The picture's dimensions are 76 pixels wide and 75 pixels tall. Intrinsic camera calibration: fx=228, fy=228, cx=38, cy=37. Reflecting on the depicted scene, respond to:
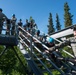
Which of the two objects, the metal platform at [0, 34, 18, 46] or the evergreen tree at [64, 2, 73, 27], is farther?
the evergreen tree at [64, 2, 73, 27]

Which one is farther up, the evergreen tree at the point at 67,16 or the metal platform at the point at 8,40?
the evergreen tree at the point at 67,16

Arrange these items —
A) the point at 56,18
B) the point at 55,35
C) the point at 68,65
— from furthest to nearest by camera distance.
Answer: the point at 56,18
the point at 55,35
the point at 68,65

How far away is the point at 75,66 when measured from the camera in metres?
8.80

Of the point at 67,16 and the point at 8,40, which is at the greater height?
the point at 67,16

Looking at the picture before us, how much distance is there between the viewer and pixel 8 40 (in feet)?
36.8

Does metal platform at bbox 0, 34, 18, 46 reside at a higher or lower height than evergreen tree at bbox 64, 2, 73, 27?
lower

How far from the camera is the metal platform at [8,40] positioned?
36.4 ft

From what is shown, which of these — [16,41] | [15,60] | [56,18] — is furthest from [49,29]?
[16,41]

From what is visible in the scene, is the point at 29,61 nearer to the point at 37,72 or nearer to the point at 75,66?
the point at 37,72

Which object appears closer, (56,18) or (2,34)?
(2,34)

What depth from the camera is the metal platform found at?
36.4 ft

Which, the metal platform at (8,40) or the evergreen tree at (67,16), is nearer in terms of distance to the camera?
the metal platform at (8,40)

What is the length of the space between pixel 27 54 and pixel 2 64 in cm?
1775

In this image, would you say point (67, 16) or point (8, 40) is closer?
point (8, 40)
